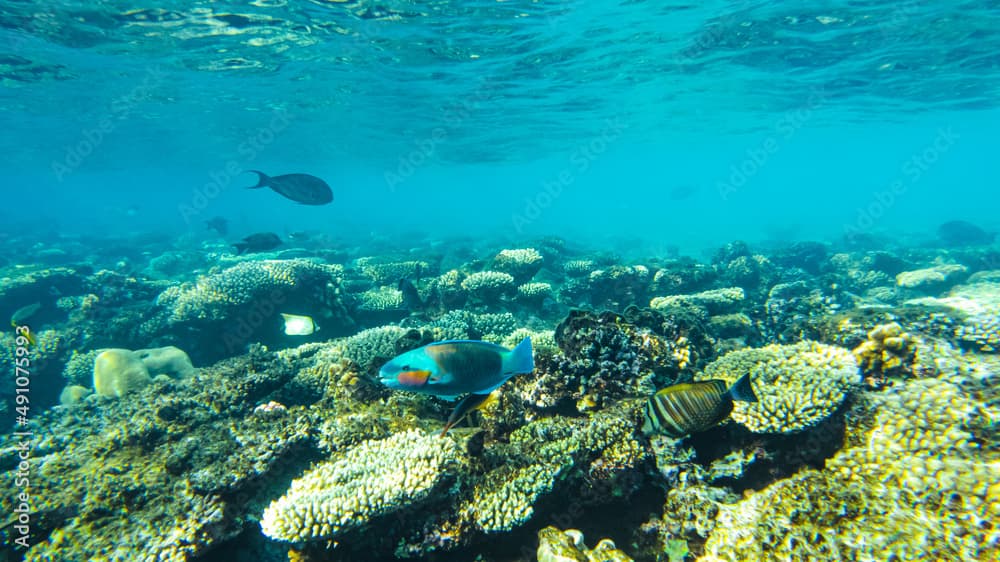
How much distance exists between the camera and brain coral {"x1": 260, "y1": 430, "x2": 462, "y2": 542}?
115 inches

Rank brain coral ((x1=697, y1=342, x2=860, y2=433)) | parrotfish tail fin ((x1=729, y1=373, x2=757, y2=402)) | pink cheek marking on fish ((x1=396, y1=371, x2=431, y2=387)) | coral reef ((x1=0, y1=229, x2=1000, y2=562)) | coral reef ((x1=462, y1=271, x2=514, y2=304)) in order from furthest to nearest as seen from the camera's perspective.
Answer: coral reef ((x1=462, y1=271, x2=514, y2=304))
brain coral ((x1=697, y1=342, x2=860, y2=433))
coral reef ((x1=0, y1=229, x2=1000, y2=562))
parrotfish tail fin ((x1=729, y1=373, x2=757, y2=402))
pink cheek marking on fish ((x1=396, y1=371, x2=431, y2=387))

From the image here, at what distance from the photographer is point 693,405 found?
105 inches

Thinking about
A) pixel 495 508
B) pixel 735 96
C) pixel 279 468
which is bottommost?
pixel 279 468

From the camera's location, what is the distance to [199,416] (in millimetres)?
4688

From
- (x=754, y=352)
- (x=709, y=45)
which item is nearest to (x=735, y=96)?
(x=709, y=45)

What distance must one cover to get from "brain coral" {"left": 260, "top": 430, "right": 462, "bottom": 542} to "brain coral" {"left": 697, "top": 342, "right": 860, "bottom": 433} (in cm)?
269

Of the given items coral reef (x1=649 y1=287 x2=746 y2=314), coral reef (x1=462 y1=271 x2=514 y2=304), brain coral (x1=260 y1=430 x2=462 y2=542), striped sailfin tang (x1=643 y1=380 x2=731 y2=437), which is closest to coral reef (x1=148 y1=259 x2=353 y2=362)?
coral reef (x1=462 y1=271 x2=514 y2=304)

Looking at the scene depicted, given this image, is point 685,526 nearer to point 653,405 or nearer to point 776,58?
point 653,405

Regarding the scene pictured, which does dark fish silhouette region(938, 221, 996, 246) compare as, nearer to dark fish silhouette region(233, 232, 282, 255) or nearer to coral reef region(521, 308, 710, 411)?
coral reef region(521, 308, 710, 411)

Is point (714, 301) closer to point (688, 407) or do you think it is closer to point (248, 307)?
point (688, 407)

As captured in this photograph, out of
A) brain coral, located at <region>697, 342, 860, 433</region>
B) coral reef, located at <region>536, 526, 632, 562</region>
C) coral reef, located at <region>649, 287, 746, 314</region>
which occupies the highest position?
brain coral, located at <region>697, 342, 860, 433</region>

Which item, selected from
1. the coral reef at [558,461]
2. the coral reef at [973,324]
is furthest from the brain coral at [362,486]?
the coral reef at [973,324]

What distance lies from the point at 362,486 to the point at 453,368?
57.6 inches

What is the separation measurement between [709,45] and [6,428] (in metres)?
27.6
